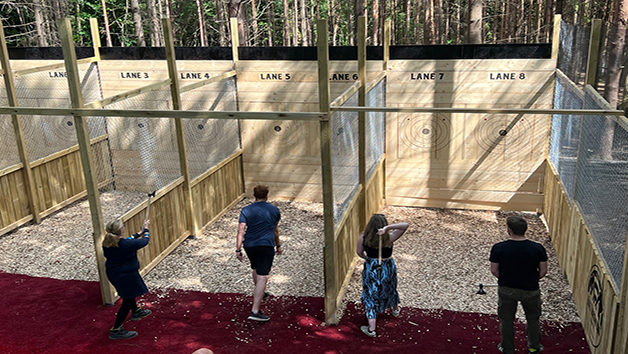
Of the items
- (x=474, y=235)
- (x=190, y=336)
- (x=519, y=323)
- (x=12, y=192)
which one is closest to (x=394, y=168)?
(x=474, y=235)

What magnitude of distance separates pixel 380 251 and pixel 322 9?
3931 cm

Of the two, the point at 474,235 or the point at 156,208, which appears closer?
the point at 156,208

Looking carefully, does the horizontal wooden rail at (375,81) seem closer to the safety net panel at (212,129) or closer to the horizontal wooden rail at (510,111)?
the horizontal wooden rail at (510,111)

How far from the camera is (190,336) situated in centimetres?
564

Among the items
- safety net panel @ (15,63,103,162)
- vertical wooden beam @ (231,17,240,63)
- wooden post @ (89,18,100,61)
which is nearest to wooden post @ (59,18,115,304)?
safety net panel @ (15,63,103,162)

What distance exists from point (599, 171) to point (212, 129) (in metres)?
5.95

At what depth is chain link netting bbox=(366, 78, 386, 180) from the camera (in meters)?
7.73

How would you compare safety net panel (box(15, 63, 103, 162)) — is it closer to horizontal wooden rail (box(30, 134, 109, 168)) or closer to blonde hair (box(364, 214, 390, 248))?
horizontal wooden rail (box(30, 134, 109, 168))

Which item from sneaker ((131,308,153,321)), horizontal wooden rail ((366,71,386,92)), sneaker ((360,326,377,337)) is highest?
horizontal wooden rail ((366,71,386,92))

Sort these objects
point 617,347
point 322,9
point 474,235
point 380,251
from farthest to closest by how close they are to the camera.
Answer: point 322,9 < point 474,235 < point 380,251 < point 617,347

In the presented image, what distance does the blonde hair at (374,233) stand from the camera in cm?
538

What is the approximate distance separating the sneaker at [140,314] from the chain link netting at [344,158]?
2.30 m

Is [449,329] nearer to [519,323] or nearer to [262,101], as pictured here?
[519,323]

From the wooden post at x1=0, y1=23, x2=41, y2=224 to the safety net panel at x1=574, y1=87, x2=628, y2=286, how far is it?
7.75m
